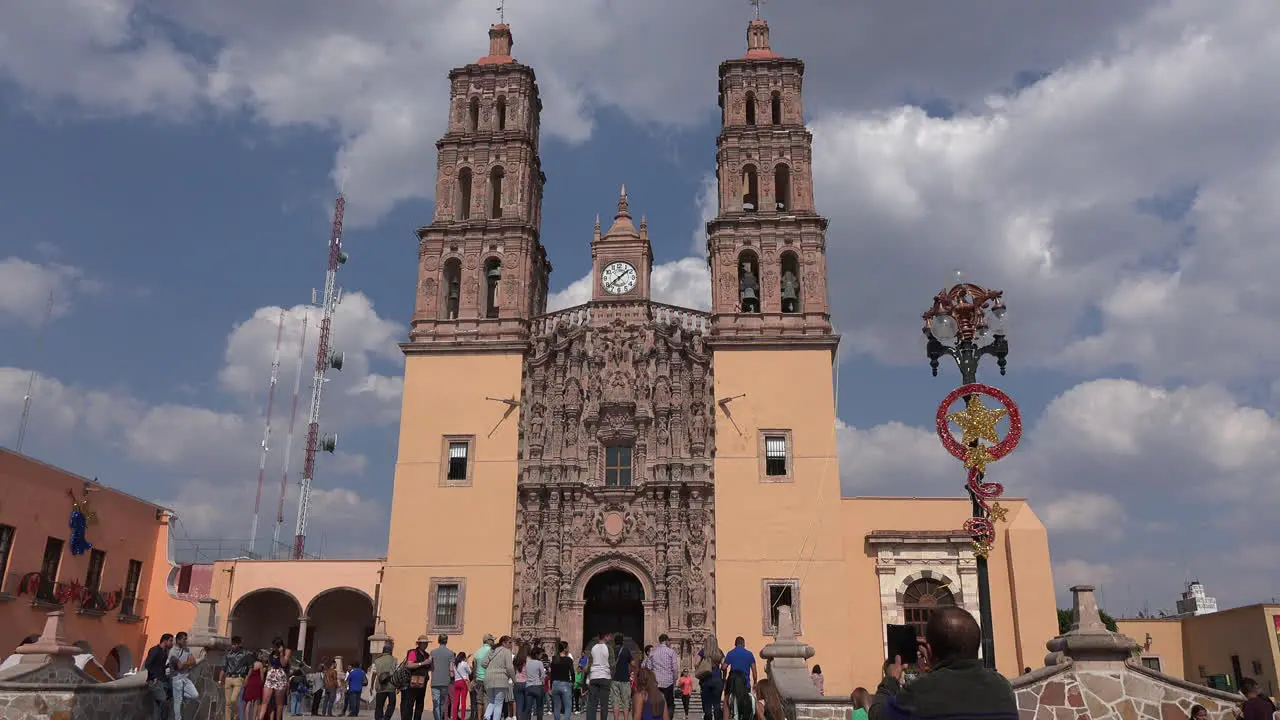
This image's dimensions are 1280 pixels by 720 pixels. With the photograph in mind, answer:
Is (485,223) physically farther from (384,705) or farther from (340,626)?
(384,705)

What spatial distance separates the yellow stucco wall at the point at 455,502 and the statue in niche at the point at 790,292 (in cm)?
764

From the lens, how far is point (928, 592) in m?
24.6

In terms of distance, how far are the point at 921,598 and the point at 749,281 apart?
383 inches

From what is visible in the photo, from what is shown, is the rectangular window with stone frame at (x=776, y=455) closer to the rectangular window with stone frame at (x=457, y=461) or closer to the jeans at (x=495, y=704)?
the rectangular window with stone frame at (x=457, y=461)

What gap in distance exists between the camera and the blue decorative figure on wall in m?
23.0

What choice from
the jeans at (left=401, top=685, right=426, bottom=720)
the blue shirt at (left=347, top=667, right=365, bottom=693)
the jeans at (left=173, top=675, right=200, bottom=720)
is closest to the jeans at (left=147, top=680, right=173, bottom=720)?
the jeans at (left=173, top=675, right=200, bottom=720)

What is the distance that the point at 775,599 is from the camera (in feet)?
79.7

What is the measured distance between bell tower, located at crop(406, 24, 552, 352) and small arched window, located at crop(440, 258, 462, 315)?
3 cm

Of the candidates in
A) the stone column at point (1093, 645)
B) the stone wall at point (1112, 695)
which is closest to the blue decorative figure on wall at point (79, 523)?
the stone wall at point (1112, 695)

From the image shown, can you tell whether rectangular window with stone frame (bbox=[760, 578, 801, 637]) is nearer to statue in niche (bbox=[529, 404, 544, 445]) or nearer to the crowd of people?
statue in niche (bbox=[529, 404, 544, 445])

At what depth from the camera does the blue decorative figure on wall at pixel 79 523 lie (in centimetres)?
2295

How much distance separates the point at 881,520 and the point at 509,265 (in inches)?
489

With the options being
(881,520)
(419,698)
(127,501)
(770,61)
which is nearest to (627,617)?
(881,520)

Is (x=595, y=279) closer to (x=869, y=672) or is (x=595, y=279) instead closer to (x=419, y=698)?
(x=869, y=672)
